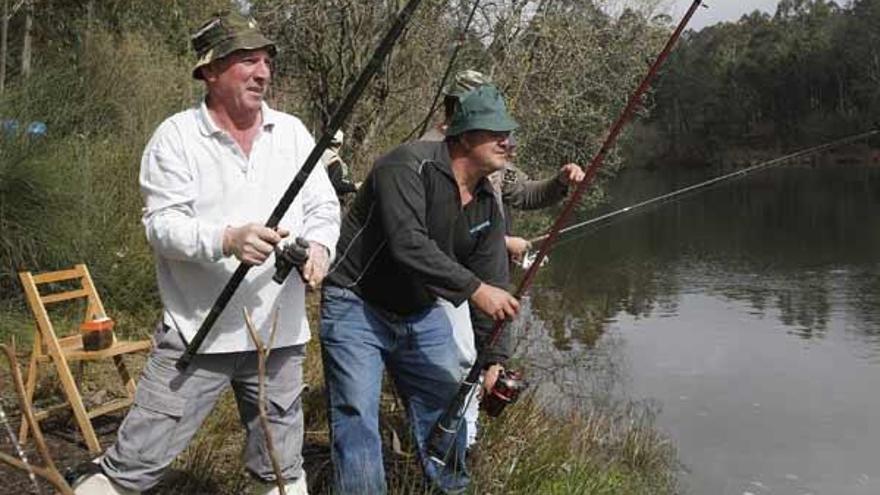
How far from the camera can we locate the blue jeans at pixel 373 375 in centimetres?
351

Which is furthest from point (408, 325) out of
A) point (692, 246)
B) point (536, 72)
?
point (692, 246)

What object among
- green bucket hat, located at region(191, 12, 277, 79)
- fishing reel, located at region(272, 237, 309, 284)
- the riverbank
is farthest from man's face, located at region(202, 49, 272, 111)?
the riverbank

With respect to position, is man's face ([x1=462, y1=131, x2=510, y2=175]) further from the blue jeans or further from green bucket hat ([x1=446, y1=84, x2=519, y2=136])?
the blue jeans

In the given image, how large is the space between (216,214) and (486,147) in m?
1.08

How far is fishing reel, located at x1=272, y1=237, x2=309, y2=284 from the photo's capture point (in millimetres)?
2771

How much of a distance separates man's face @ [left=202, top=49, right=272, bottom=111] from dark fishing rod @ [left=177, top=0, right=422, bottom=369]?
266 mm

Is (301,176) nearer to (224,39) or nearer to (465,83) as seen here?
(224,39)

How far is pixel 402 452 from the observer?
4.33 metres

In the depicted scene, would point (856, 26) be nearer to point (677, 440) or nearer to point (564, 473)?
point (677, 440)

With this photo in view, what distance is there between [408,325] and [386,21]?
7771 millimetres

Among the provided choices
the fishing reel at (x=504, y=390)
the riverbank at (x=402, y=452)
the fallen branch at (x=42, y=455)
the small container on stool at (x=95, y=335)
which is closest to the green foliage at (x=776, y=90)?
the riverbank at (x=402, y=452)

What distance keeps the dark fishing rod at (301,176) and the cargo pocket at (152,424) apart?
107 mm

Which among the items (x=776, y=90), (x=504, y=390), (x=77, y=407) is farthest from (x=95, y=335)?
(x=776, y=90)

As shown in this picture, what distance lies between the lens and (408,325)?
12.0 feet
